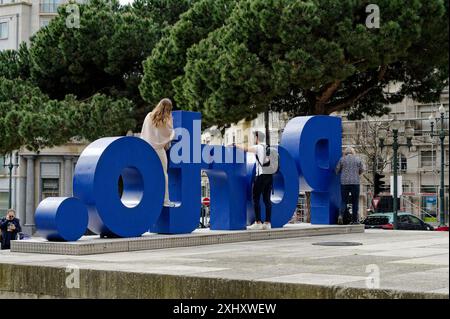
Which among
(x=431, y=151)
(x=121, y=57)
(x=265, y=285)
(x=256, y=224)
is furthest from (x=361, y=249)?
(x=431, y=151)

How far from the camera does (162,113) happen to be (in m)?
12.7

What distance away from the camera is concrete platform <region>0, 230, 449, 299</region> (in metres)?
6.84

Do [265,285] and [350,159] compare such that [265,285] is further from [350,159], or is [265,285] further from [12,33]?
[12,33]

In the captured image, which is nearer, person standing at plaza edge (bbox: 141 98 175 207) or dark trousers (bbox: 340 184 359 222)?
person standing at plaza edge (bbox: 141 98 175 207)

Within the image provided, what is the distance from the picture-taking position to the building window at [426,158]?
52759 millimetres

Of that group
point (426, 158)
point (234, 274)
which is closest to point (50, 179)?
point (426, 158)

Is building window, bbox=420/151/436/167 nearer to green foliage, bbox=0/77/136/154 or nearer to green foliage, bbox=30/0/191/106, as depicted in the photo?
green foliage, bbox=30/0/191/106

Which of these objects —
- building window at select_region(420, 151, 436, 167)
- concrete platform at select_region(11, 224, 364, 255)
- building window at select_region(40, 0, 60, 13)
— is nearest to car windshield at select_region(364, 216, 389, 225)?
concrete platform at select_region(11, 224, 364, 255)

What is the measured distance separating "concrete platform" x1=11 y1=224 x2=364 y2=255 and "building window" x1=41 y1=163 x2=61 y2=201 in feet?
129

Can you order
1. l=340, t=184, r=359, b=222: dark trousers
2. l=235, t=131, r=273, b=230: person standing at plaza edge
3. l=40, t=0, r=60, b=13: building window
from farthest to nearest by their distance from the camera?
l=40, t=0, r=60, b=13: building window < l=340, t=184, r=359, b=222: dark trousers < l=235, t=131, r=273, b=230: person standing at plaza edge

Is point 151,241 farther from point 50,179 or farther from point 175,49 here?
point 50,179

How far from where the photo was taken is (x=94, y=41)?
28234 mm
